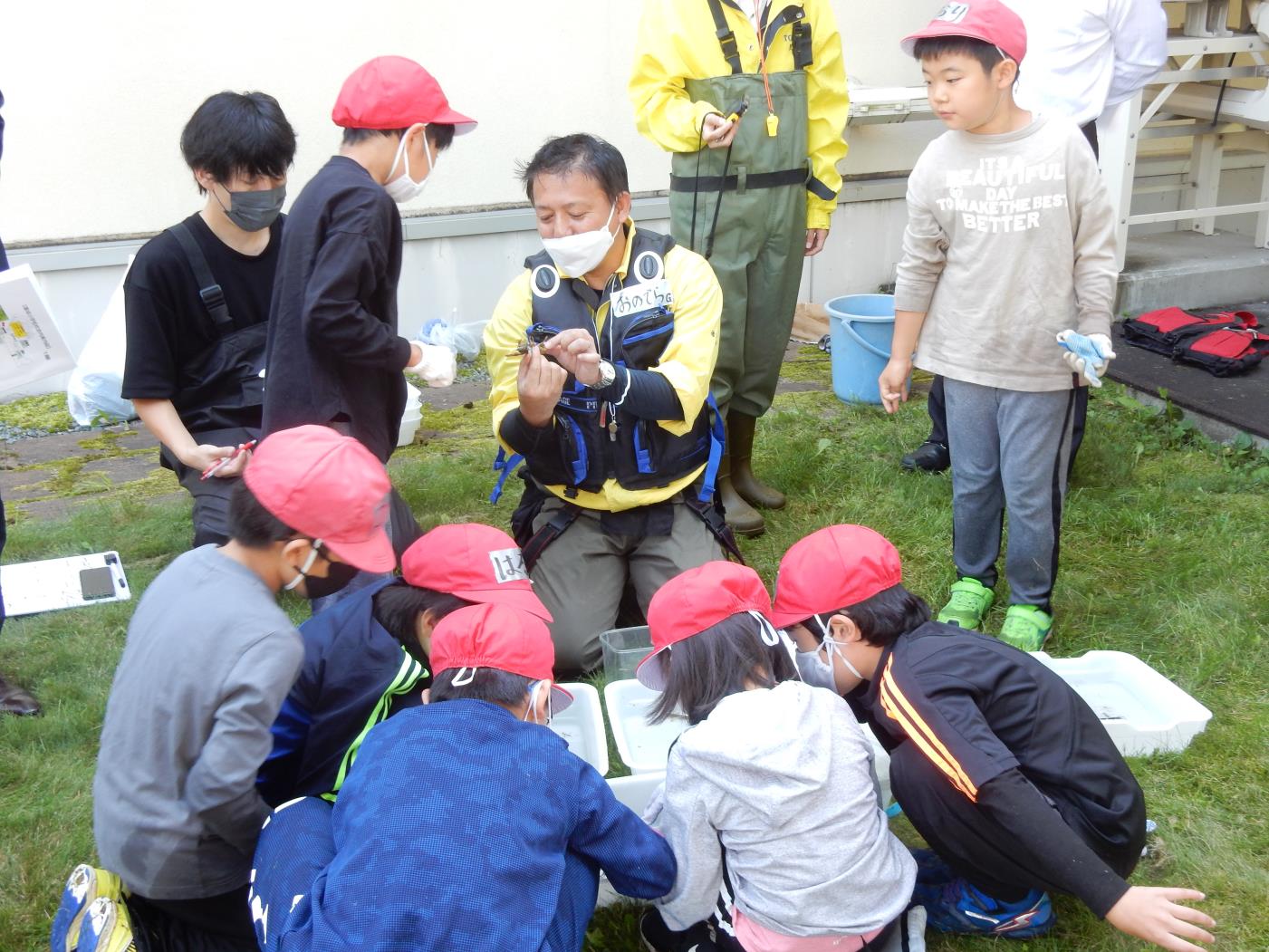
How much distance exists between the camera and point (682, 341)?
11.1 feet

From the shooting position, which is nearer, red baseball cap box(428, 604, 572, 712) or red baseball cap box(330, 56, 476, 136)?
red baseball cap box(428, 604, 572, 712)

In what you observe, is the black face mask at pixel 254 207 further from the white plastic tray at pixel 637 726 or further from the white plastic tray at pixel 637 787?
the white plastic tray at pixel 637 787

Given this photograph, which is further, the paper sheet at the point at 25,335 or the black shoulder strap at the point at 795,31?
the black shoulder strap at the point at 795,31

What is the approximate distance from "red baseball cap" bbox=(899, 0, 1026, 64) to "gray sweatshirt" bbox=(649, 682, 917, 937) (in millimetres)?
1768

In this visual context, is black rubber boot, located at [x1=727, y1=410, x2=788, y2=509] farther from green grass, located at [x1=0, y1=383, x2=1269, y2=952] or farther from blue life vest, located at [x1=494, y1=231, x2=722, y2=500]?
blue life vest, located at [x1=494, y1=231, x2=722, y2=500]

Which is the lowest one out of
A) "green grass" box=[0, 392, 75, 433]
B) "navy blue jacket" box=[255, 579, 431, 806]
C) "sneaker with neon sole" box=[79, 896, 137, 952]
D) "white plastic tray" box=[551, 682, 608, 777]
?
"white plastic tray" box=[551, 682, 608, 777]

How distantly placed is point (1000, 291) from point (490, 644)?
5.93ft

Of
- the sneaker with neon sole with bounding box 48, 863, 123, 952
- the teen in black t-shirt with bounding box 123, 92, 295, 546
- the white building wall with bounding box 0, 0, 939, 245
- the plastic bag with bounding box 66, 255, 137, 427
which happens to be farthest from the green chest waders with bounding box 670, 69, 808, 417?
the sneaker with neon sole with bounding box 48, 863, 123, 952

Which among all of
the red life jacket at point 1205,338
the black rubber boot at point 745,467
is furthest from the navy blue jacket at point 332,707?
the red life jacket at point 1205,338

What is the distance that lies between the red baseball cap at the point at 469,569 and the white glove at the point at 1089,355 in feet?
5.01

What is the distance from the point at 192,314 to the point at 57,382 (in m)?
3.13

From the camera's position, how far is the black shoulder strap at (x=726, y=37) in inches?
157

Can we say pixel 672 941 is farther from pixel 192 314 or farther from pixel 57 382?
pixel 57 382

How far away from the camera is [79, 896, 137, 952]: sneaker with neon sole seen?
206 cm
